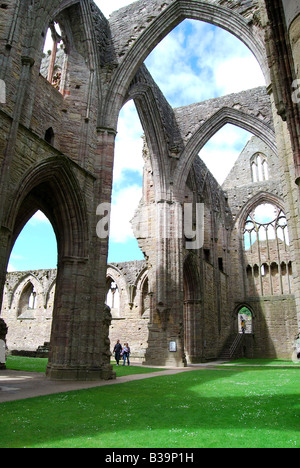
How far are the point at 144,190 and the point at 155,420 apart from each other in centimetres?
1596

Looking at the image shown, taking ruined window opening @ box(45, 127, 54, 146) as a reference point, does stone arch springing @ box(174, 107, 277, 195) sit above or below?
above

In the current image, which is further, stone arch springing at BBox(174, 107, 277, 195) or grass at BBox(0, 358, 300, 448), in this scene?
stone arch springing at BBox(174, 107, 277, 195)

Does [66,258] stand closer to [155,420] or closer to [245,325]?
[155,420]

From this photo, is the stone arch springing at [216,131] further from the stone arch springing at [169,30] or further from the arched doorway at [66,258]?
the arched doorway at [66,258]

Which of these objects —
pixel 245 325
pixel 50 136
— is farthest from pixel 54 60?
pixel 245 325

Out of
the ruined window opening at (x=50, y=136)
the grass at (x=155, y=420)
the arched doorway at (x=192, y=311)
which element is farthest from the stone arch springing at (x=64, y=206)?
the arched doorway at (x=192, y=311)

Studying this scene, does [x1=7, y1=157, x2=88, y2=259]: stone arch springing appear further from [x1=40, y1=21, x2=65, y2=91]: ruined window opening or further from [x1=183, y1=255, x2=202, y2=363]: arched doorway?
[x1=183, y1=255, x2=202, y2=363]: arched doorway

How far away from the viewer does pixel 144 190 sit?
1972cm

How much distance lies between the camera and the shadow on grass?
3.40 meters

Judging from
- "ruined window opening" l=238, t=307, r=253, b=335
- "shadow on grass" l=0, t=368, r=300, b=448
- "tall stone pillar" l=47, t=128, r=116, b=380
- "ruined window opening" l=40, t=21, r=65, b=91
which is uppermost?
"ruined window opening" l=40, t=21, r=65, b=91

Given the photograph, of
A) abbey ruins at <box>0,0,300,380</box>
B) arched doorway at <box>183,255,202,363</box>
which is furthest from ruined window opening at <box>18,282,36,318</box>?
arched doorway at <box>183,255,202,363</box>

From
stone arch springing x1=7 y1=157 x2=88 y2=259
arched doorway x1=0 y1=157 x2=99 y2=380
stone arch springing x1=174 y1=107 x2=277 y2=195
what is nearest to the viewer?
arched doorway x1=0 y1=157 x2=99 y2=380

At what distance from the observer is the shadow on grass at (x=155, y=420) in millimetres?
3400
